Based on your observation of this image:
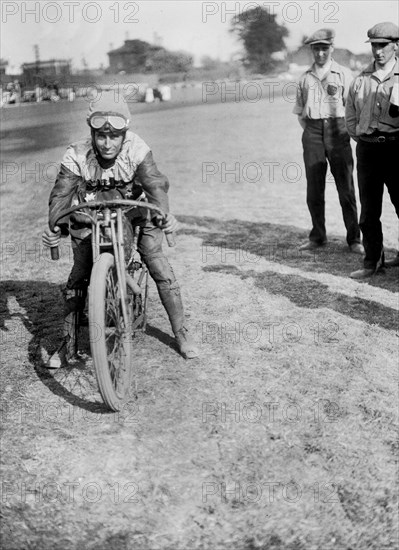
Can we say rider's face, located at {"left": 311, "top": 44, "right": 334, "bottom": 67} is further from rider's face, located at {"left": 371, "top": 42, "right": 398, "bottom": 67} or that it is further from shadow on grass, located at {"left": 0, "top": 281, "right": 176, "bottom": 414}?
shadow on grass, located at {"left": 0, "top": 281, "right": 176, "bottom": 414}

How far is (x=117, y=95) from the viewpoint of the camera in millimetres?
4578

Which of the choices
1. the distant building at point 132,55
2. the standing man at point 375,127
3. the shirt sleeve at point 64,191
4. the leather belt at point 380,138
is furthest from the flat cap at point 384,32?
the distant building at point 132,55

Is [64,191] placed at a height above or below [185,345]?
above

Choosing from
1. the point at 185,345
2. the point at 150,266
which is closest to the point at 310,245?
the point at 185,345

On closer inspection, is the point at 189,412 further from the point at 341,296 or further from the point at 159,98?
the point at 159,98

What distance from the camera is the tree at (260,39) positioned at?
7625 centimetres

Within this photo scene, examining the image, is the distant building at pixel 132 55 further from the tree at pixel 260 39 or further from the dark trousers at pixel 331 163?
the dark trousers at pixel 331 163

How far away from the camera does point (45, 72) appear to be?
59.9 meters

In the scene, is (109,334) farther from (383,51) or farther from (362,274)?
(383,51)

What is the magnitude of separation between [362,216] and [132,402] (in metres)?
3.58

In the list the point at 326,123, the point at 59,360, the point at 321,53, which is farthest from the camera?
the point at 326,123

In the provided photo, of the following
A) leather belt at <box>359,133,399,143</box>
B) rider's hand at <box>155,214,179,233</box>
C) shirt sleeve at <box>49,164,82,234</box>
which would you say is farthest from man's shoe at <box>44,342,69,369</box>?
leather belt at <box>359,133,399,143</box>

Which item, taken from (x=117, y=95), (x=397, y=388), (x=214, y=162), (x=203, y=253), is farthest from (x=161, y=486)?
(x=214, y=162)

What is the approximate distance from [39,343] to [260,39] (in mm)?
78092
